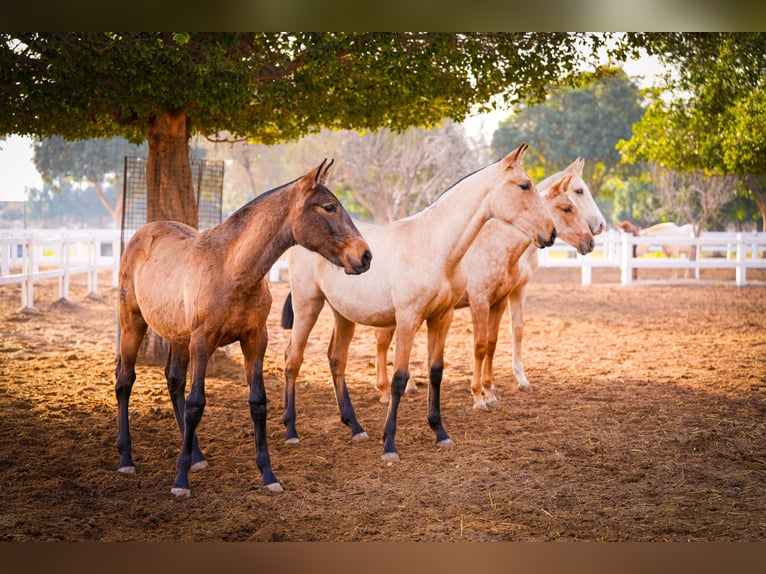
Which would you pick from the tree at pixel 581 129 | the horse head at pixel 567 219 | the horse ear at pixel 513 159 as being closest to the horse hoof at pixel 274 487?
the horse ear at pixel 513 159

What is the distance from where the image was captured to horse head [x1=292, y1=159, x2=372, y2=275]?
12.3ft

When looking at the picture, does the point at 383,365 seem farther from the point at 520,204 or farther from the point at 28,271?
the point at 28,271

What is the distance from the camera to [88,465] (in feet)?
14.2

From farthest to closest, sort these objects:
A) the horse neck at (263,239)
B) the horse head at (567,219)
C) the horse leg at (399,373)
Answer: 1. the horse head at (567,219)
2. the horse leg at (399,373)
3. the horse neck at (263,239)

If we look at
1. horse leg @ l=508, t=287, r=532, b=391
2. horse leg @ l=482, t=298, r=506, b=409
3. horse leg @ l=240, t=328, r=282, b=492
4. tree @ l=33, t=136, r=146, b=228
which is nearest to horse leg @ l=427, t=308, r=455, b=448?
horse leg @ l=482, t=298, r=506, b=409

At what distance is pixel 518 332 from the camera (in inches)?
258

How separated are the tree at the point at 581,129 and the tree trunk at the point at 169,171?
18168 mm

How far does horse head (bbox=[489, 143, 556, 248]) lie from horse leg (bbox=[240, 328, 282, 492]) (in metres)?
1.65

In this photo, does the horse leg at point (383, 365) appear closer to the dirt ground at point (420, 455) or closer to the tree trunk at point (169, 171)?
the dirt ground at point (420, 455)

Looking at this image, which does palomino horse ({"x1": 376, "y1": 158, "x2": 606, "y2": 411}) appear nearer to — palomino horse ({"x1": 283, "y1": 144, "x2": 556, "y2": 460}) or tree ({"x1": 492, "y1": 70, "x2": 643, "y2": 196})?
palomino horse ({"x1": 283, "y1": 144, "x2": 556, "y2": 460})

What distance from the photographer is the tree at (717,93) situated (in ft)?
19.6

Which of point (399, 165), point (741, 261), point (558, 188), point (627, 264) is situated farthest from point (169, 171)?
point (399, 165)
